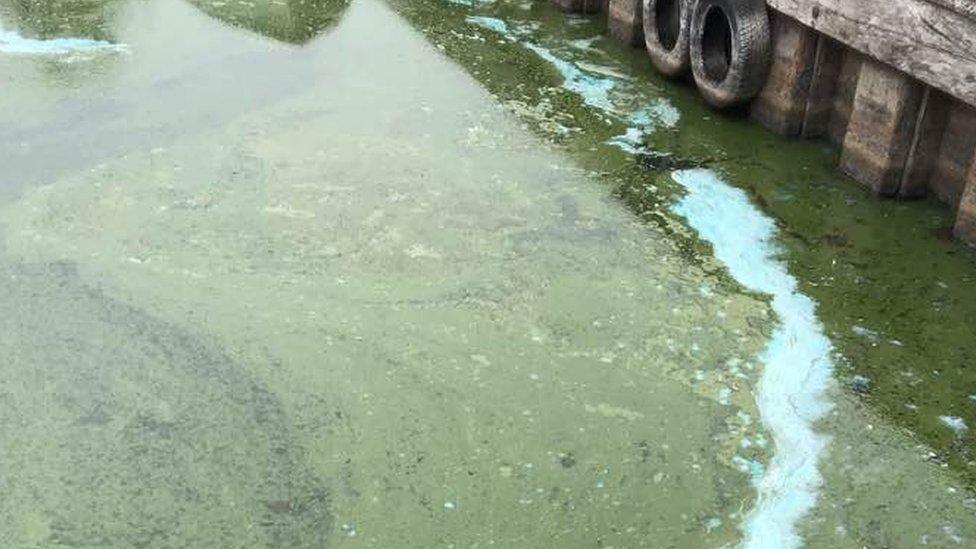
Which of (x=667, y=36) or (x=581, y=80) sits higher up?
(x=667, y=36)

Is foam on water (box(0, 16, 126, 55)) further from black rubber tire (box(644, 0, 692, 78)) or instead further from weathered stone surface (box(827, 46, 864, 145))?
weathered stone surface (box(827, 46, 864, 145))

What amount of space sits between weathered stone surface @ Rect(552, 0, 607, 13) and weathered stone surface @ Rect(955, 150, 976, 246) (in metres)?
3.46

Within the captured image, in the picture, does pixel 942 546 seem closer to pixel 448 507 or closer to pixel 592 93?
pixel 448 507

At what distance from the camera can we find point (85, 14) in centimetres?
745

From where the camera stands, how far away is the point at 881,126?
488cm

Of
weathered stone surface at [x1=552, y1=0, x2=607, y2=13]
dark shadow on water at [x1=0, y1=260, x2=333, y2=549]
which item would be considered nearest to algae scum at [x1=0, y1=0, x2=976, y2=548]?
dark shadow on water at [x1=0, y1=260, x2=333, y2=549]

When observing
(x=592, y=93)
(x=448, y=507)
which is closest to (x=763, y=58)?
(x=592, y=93)

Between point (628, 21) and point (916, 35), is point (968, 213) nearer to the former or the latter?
point (916, 35)

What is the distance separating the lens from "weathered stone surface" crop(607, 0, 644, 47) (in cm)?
682


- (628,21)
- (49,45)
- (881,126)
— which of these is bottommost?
(49,45)

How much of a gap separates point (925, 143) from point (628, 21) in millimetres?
2513

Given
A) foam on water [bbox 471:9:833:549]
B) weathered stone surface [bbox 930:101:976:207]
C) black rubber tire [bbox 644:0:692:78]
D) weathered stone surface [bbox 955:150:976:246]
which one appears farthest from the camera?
black rubber tire [bbox 644:0:692:78]

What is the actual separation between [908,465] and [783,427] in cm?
41

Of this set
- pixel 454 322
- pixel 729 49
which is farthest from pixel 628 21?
pixel 454 322
